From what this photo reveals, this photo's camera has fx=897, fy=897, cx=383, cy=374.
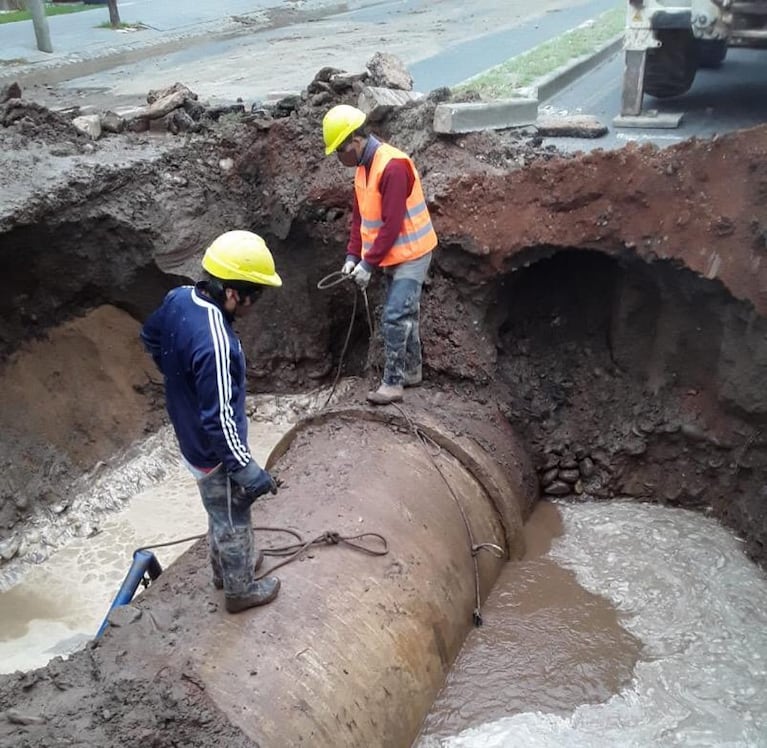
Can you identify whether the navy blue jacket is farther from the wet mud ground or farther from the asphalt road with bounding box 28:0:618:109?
the asphalt road with bounding box 28:0:618:109

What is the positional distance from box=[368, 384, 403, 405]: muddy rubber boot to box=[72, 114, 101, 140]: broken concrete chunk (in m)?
3.80

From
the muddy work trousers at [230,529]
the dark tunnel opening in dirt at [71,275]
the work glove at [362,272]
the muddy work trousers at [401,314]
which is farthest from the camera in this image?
the dark tunnel opening in dirt at [71,275]

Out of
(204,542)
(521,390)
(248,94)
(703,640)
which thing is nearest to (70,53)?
(248,94)

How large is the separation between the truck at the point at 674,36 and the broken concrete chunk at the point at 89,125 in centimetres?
516

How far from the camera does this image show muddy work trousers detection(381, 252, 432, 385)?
5.82m

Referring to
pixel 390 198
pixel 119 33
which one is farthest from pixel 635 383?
pixel 119 33

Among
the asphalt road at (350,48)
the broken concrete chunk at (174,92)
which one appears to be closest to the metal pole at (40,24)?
the asphalt road at (350,48)

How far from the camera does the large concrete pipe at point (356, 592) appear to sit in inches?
151

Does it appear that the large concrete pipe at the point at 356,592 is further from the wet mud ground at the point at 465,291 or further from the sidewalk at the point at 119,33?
the sidewalk at the point at 119,33

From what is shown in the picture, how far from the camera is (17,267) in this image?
22.7ft

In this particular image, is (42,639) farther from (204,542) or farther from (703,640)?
(703,640)

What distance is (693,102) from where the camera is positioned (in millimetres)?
9836

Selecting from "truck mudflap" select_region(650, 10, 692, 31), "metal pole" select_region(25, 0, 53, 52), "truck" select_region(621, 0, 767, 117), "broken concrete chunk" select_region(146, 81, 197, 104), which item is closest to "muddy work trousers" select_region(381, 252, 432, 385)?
"broken concrete chunk" select_region(146, 81, 197, 104)

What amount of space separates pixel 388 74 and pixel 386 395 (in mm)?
3920
